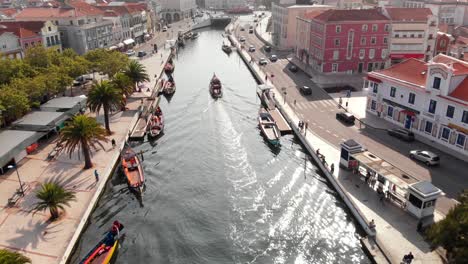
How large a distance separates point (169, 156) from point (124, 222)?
19217 millimetres

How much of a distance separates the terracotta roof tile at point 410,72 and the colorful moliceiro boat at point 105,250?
181 feet

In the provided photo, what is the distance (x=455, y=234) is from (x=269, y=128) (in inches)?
1783

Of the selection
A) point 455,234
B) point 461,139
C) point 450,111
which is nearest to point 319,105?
point 450,111

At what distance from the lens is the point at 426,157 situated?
58219 mm

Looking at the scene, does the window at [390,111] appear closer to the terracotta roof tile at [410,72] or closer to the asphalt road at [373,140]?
the asphalt road at [373,140]

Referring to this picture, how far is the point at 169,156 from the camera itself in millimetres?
67688

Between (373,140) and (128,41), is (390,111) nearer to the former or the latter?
(373,140)

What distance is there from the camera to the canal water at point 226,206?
4469 cm

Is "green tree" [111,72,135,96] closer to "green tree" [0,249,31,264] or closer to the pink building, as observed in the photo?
"green tree" [0,249,31,264]

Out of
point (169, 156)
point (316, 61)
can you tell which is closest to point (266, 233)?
point (169, 156)

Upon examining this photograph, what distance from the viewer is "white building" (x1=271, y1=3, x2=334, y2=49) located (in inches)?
5655

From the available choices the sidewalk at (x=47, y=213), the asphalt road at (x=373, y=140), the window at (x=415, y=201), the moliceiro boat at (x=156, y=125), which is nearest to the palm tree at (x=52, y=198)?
Answer: the sidewalk at (x=47, y=213)

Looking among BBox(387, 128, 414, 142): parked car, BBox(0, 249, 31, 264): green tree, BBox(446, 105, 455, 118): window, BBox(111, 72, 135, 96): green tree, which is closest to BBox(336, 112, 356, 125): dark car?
BBox(387, 128, 414, 142): parked car

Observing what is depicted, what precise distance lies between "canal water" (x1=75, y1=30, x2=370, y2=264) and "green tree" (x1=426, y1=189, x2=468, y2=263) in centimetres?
1107
